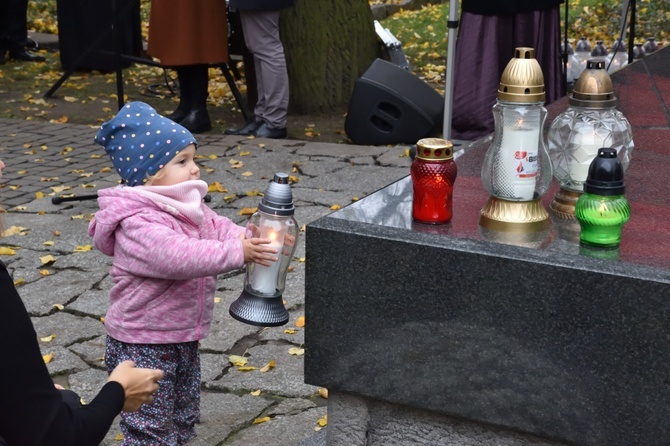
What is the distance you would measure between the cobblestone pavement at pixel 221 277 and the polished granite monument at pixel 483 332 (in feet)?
2.99

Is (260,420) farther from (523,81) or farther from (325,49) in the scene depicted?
(325,49)

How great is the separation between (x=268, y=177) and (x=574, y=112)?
12.6ft

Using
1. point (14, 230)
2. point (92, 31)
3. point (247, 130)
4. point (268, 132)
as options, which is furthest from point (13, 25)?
point (14, 230)

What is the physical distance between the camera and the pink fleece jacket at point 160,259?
2.87m

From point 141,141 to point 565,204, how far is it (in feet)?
3.80

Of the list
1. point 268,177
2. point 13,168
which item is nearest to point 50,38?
point 13,168

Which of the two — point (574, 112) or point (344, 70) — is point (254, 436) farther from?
point (344, 70)

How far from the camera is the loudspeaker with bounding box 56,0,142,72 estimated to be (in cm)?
1038

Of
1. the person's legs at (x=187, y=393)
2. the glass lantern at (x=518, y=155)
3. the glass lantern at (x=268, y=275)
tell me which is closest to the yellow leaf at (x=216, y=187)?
the person's legs at (x=187, y=393)

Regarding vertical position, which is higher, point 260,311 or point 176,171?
point 176,171

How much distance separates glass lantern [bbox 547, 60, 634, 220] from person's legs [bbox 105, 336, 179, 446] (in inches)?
45.2

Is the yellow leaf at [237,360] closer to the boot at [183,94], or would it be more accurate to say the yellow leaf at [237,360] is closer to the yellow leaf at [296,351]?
the yellow leaf at [296,351]

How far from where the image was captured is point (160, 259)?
A: 2867 millimetres

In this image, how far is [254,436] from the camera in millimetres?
3393
